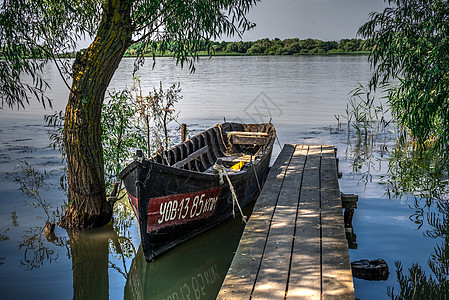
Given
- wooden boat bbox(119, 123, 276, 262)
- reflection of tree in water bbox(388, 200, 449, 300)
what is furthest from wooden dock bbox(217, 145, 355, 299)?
reflection of tree in water bbox(388, 200, 449, 300)

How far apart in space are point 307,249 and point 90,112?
4061 millimetres

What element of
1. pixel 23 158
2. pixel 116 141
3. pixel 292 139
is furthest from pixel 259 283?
pixel 292 139

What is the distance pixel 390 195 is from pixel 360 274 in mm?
4116

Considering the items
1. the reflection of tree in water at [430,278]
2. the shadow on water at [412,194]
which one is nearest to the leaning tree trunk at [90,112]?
the shadow on water at [412,194]

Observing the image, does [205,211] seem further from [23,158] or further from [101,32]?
[23,158]

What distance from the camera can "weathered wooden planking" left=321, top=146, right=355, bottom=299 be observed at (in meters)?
4.29

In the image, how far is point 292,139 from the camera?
53.6 ft

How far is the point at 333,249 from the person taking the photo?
5164 mm

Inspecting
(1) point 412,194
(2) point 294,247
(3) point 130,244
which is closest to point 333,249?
(2) point 294,247

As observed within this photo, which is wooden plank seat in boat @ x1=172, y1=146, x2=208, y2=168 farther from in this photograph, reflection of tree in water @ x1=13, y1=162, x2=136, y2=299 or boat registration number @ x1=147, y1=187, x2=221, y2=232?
reflection of tree in water @ x1=13, y1=162, x2=136, y2=299

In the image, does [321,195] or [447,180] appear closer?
[321,195]

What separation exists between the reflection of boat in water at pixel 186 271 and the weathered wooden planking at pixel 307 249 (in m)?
1.35

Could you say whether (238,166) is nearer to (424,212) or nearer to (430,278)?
(424,212)

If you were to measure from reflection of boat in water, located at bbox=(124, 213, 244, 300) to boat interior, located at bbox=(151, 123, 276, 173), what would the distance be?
1.77m
